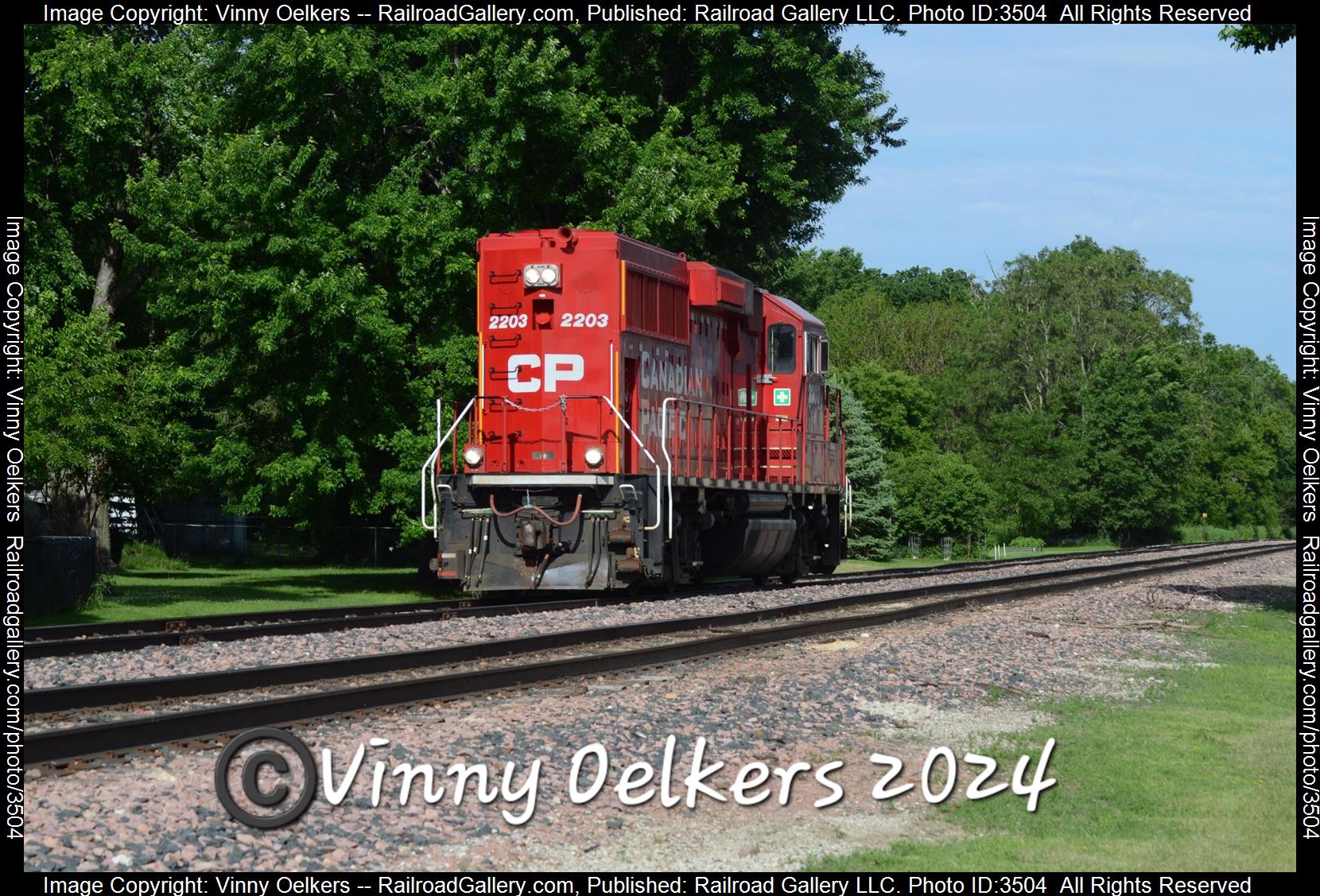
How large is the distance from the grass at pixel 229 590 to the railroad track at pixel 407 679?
6.74 m

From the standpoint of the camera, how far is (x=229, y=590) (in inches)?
1031

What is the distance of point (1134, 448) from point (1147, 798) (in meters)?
79.3

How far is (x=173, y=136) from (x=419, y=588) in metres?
12.7

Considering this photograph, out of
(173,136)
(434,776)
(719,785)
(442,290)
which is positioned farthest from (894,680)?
(173,136)

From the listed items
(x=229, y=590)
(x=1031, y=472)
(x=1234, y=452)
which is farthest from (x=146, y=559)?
(x=1234, y=452)

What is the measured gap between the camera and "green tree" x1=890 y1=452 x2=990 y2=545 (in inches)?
2062

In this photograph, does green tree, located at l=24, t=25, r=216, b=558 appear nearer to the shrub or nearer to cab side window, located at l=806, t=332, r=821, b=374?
the shrub

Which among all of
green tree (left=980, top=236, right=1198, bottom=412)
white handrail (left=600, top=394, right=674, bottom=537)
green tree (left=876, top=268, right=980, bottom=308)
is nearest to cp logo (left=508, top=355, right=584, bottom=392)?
white handrail (left=600, top=394, right=674, bottom=537)

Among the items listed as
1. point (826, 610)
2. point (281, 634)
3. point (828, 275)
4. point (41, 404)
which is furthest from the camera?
point (828, 275)

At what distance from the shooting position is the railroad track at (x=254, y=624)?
13.9 meters

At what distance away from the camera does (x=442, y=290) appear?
25.6 meters

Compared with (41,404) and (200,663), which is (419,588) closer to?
(41,404)

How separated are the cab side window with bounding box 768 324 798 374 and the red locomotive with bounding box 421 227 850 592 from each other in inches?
59.0

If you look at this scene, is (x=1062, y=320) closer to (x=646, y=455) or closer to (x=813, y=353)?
(x=813, y=353)
